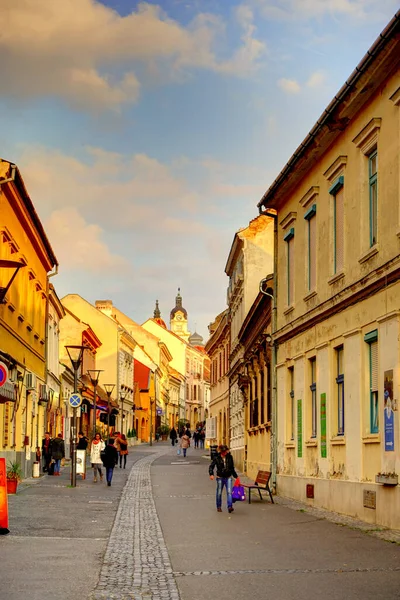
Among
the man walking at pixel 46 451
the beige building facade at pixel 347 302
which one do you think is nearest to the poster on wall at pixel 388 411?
the beige building facade at pixel 347 302

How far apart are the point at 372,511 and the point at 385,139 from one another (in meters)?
6.44

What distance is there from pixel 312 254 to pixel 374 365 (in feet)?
19.0

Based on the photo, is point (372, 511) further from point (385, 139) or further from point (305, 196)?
point (305, 196)

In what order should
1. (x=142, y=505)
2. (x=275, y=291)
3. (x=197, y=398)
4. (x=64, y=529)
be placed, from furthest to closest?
(x=197, y=398) < (x=275, y=291) < (x=142, y=505) < (x=64, y=529)

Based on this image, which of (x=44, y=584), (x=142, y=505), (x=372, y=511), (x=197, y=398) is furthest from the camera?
(x=197, y=398)

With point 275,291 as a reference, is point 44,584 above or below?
below

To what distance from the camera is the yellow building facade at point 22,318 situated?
2723 cm

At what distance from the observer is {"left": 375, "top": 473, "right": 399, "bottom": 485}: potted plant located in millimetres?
16203

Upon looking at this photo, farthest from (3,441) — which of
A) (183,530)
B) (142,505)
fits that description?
(183,530)

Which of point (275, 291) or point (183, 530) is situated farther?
point (275, 291)

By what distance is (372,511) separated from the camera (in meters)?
17.4

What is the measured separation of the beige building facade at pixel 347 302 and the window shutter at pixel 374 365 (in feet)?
0.08

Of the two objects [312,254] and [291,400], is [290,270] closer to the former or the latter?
[312,254]

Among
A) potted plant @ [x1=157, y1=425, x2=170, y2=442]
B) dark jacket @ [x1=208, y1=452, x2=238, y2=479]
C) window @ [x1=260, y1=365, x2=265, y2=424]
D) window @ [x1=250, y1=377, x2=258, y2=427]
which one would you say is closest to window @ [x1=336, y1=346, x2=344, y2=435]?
dark jacket @ [x1=208, y1=452, x2=238, y2=479]
